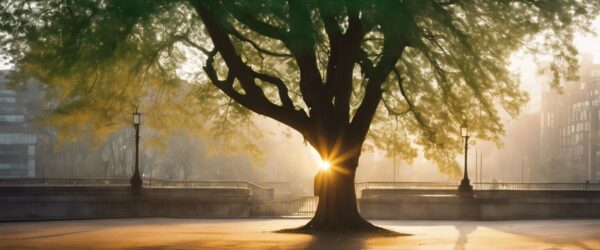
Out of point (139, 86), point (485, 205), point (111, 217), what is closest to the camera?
point (139, 86)

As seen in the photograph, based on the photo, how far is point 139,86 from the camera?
31.2 metres

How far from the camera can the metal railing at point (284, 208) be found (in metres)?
48.0

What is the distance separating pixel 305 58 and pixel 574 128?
151 m

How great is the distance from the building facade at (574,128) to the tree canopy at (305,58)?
105 m

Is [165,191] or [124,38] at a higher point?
[124,38]

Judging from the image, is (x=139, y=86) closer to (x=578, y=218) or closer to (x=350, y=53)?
(x=350, y=53)

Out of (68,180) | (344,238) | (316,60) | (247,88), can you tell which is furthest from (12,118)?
(344,238)

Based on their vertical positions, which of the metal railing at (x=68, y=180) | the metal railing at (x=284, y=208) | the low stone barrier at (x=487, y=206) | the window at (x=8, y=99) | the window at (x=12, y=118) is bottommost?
the metal railing at (x=284, y=208)

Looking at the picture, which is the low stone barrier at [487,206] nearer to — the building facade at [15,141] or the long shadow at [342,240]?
the long shadow at [342,240]

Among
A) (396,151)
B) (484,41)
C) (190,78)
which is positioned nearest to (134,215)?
(190,78)

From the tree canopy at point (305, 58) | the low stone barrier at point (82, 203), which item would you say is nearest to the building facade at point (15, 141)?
the low stone barrier at point (82, 203)

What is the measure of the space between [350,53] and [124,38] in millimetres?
7313

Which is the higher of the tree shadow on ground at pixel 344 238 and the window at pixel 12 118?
the window at pixel 12 118

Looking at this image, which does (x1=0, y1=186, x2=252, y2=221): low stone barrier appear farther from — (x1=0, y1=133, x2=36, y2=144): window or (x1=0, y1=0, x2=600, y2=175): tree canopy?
(x1=0, y1=133, x2=36, y2=144): window
